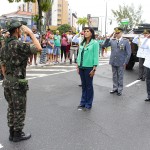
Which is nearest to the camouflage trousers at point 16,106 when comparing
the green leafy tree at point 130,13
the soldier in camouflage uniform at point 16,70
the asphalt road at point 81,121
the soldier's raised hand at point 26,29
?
the soldier in camouflage uniform at point 16,70

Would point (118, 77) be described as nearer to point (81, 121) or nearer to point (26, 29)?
point (81, 121)

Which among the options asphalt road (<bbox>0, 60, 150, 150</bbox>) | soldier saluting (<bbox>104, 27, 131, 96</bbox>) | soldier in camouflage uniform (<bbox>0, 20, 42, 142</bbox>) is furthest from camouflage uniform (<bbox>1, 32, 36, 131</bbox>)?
soldier saluting (<bbox>104, 27, 131, 96</bbox>)

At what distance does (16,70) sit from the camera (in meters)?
4.27

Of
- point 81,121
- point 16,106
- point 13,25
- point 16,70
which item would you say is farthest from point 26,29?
point 81,121

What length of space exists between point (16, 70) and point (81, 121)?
1.86 m

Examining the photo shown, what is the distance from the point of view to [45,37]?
14391mm

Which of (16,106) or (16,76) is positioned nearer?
(16,76)

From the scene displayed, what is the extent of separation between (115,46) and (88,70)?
6.34 feet

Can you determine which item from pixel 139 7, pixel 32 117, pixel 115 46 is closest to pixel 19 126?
pixel 32 117

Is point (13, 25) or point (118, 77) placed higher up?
point (13, 25)

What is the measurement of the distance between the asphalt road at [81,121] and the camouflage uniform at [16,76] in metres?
0.42

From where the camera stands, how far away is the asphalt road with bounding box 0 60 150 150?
14.8 feet

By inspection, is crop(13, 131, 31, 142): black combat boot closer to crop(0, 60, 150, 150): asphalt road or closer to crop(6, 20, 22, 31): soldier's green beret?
crop(0, 60, 150, 150): asphalt road

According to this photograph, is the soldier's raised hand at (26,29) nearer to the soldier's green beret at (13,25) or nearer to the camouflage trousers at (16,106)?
the soldier's green beret at (13,25)
